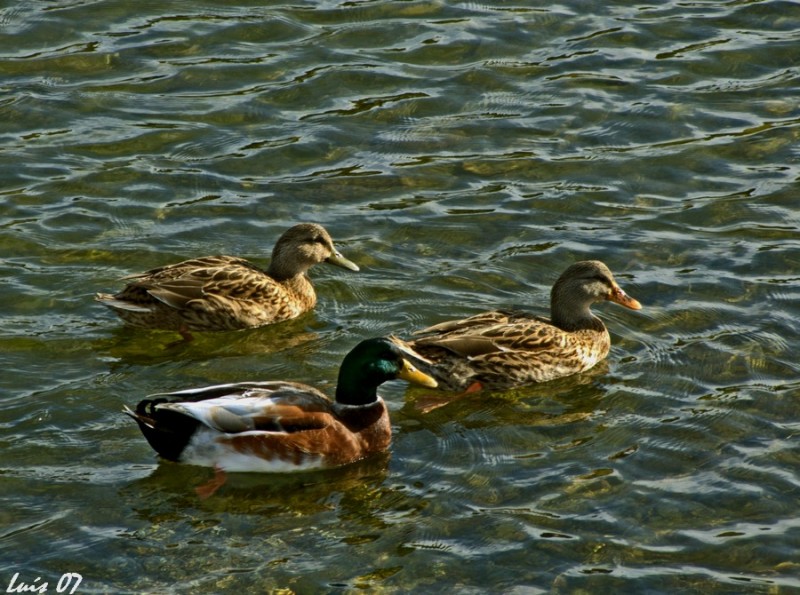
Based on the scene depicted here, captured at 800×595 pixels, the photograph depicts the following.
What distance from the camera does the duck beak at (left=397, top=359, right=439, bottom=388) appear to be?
34.8 ft

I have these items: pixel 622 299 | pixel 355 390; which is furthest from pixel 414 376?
pixel 622 299

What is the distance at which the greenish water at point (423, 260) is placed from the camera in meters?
9.29

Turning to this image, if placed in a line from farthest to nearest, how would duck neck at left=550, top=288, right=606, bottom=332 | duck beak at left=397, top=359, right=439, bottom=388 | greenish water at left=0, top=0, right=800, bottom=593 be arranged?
duck neck at left=550, top=288, right=606, bottom=332
duck beak at left=397, top=359, right=439, bottom=388
greenish water at left=0, top=0, right=800, bottom=593

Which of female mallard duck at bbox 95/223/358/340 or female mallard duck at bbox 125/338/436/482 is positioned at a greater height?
female mallard duck at bbox 95/223/358/340

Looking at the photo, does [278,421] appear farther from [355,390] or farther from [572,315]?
[572,315]

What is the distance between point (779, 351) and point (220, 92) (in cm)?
687

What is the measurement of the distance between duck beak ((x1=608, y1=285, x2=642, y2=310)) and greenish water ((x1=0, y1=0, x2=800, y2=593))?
0.86 feet

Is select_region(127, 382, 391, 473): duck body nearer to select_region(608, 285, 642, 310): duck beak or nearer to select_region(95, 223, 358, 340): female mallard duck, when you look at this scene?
select_region(95, 223, 358, 340): female mallard duck

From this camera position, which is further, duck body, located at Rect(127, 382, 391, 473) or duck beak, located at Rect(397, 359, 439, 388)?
duck beak, located at Rect(397, 359, 439, 388)
